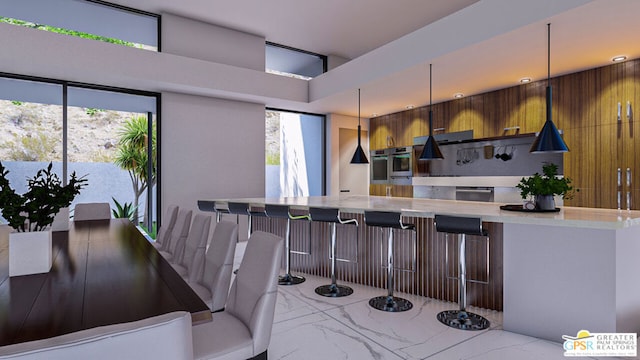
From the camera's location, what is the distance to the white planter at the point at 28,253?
1487 millimetres

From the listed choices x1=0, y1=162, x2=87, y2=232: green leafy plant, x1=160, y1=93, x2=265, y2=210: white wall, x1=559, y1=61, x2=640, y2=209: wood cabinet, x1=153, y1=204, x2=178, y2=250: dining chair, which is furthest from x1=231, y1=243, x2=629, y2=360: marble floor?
x1=160, y1=93, x2=265, y2=210: white wall

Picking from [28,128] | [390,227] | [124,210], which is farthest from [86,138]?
[390,227]

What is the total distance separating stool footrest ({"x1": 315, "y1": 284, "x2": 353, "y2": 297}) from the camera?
331cm

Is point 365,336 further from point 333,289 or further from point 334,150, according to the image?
point 334,150

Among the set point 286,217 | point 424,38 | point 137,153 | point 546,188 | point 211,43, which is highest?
Answer: point 211,43

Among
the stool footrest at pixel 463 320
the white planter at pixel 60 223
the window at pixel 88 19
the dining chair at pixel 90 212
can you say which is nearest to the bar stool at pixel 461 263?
the stool footrest at pixel 463 320

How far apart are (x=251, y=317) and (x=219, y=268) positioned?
0.52m

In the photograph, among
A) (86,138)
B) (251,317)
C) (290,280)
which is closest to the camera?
(251,317)

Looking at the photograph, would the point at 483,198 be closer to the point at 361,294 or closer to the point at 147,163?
the point at 361,294

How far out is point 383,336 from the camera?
243cm

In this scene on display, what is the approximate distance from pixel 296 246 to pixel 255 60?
339cm

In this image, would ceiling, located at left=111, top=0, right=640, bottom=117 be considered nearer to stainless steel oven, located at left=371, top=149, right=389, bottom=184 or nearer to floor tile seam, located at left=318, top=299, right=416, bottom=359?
stainless steel oven, located at left=371, top=149, right=389, bottom=184

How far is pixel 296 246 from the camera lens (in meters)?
4.28

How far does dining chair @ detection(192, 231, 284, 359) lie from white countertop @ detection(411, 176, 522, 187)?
438 centimetres
